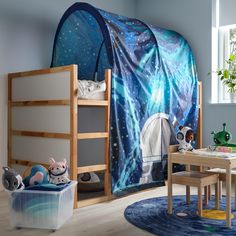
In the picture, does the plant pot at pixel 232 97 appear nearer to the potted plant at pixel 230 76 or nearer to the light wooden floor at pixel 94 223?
the potted plant at pixel 230 76

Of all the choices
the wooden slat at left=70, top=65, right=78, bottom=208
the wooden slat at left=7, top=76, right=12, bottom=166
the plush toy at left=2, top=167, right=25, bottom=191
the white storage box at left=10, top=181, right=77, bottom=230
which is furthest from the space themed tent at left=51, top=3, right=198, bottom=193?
the plush toy at left=2, top=167, right=25, bottom=191

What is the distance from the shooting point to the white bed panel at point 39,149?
307 centimetres

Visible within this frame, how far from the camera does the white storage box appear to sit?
2.42m

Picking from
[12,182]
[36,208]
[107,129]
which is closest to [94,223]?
[36,208]

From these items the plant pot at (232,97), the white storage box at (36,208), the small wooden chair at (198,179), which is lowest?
the white storage box at (36,208)

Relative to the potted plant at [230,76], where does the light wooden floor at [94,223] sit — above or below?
below

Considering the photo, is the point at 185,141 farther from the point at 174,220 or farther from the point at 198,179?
the point at 174,220

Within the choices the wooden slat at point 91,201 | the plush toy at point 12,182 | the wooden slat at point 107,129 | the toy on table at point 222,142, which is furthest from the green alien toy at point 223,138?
the plush toy at point 12,182

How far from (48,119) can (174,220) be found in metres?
1.42

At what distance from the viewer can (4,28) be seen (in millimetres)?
3684

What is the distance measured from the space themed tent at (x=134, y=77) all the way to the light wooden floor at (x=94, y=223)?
0.34m

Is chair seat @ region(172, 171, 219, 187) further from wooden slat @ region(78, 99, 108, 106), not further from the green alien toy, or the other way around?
wooden slat @ region(78, 99, 108, 106)

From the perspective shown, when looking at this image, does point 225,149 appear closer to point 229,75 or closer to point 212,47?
point 229,75

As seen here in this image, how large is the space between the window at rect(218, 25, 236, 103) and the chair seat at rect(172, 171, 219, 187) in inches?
69.6
